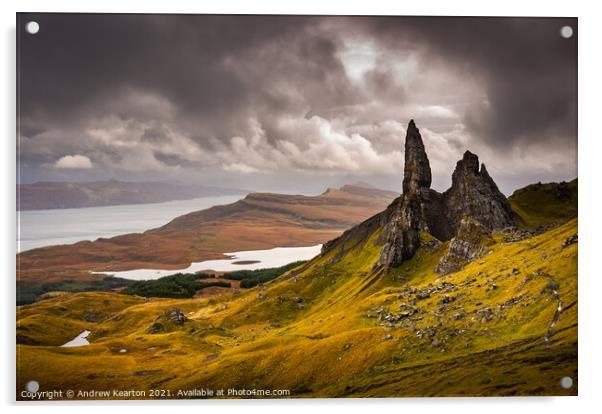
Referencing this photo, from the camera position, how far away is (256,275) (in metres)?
40.1

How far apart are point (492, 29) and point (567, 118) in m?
6.97

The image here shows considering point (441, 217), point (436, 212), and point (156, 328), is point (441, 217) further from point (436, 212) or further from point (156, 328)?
point (156, 328)

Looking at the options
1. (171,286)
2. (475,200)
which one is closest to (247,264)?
→ (171,286)

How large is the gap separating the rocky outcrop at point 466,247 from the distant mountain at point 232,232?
358 inches

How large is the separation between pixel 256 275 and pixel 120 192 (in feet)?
49.7

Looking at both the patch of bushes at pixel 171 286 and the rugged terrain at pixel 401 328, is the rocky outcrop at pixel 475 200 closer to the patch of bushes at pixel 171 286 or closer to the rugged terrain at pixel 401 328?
the rugged terrain at pixel 401 328

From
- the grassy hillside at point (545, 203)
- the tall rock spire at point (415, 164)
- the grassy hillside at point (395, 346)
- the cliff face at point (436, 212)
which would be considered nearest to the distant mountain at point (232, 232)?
the tall rock spire at point (415, 164)

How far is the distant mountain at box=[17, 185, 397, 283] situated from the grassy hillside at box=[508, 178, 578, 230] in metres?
11.1

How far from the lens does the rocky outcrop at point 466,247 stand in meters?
37.9

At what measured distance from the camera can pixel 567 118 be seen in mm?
25469

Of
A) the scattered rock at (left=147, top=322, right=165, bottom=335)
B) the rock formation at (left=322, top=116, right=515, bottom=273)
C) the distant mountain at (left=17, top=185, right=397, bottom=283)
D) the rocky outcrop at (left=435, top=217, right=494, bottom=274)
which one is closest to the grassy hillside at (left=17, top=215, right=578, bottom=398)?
the scattered rock at (left=147, top=322, right=165, bottom=335)

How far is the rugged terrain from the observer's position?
892 inches
